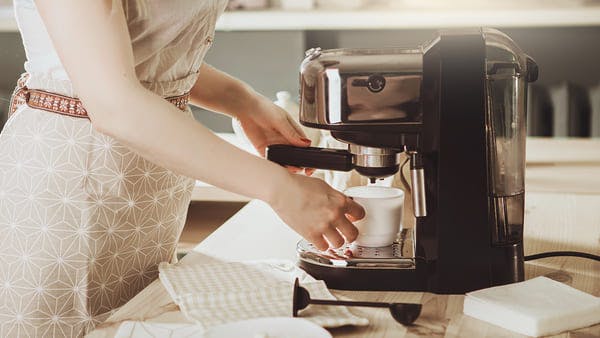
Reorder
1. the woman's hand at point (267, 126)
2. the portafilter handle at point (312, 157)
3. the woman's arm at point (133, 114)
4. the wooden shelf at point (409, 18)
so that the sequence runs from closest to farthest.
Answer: the woman's arm at point (133, 114)
the portafilter handle at point (312, 157)
the woman's hand at point (267, 126)
the wooden shelf at point (409, 18)

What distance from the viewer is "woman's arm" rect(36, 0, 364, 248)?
3.42ft

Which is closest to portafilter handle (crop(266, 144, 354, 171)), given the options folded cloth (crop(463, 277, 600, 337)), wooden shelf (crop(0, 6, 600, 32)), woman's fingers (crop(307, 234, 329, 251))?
woman's fingers (crop(307, 234, 329, 251))

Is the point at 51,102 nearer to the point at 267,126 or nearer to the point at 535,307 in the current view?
the point at 267,126

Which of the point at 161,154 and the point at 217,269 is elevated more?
the point at 161,154

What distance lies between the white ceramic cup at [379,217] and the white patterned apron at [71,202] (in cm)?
34

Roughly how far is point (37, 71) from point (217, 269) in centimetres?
43

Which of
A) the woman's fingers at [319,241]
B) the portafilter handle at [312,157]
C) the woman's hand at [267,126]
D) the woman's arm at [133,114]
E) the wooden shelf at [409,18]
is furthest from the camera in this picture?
the wooden shelf at [409,18]

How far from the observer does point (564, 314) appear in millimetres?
1055

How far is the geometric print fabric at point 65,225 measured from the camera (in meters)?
1.31

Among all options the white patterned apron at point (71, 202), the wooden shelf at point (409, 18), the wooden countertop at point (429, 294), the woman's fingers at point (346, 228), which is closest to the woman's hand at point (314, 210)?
the woman's fingers at point (346, 228)

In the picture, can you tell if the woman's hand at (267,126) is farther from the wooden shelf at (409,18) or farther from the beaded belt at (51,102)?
the wooden shelf at (409,18)

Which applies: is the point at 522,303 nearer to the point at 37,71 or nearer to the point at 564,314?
the point at 564,314

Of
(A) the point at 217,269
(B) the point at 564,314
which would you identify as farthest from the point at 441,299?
(A) the point at 217,269

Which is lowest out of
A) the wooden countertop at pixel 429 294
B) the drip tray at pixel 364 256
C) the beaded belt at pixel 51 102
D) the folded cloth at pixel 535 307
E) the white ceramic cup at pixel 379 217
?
the wooden countertop at pixel 429 294
